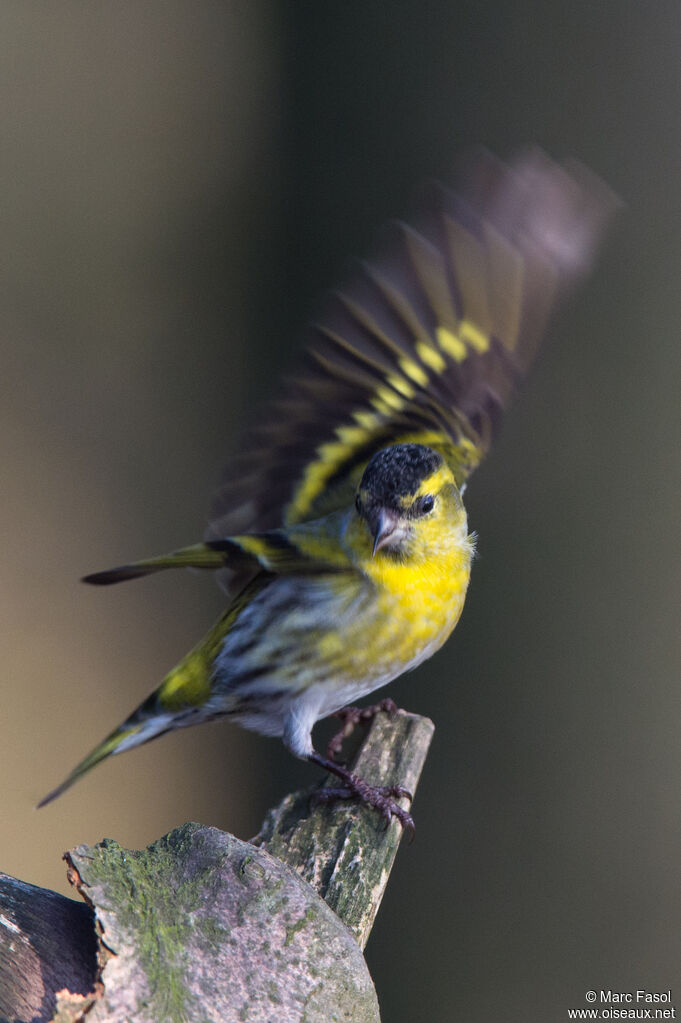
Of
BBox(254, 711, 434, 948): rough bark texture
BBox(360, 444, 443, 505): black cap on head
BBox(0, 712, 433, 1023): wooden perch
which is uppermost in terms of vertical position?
BBox(360, 444, 443, 505): black cap on head

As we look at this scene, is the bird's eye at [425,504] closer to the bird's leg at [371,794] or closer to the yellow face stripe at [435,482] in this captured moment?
the yellow face stripe at [435,482]

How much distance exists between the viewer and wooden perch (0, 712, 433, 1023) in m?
0.71

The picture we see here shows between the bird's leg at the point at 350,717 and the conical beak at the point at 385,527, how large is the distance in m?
0.22

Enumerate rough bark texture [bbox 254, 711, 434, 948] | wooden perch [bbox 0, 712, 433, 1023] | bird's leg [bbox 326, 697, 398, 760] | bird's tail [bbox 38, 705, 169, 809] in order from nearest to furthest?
wooden perch [bbox 0, 712, 433, 1023] → rough bark texture [bbox 254, 711, 434, 948] → bird's leg [bbox 326, 697, 398, 760] → bird's tail [bbox 38, 705, 169, 809]

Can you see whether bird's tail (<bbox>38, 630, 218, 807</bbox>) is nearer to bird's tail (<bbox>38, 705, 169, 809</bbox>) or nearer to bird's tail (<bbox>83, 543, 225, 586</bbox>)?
bird's tail (<bbox>38, 705, 169, 809</bbox>)

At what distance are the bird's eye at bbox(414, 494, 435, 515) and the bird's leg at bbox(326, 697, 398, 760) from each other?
0.24 metres

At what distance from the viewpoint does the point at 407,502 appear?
1206mm

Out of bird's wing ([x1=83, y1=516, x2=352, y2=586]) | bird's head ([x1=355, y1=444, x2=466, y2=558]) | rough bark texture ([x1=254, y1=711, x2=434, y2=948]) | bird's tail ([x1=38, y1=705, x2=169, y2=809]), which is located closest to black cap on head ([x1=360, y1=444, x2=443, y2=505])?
bird's head ([x1=355, y1=444, x2=466, y2=558])

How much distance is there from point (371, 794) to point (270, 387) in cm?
156

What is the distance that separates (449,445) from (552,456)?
41 cm

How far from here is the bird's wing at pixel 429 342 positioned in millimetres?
1358

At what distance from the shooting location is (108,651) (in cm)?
254

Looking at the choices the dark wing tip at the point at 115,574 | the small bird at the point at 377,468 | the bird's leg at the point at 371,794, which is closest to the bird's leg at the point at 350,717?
the small bird at the point at 377,468

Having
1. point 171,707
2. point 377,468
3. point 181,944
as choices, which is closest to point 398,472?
point 377,468
